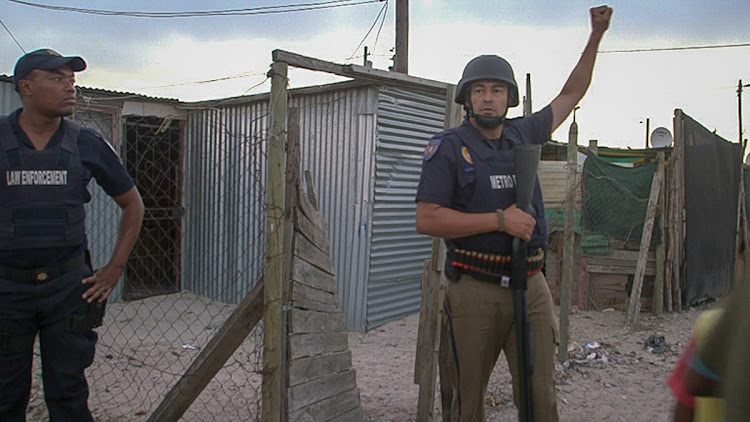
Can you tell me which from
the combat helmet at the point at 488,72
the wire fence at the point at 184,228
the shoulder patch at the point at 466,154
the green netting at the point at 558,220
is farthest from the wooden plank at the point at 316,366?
the green netting at the point at 558,220

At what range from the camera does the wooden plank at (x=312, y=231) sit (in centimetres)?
314

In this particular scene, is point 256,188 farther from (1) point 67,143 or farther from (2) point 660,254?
(1) point 67,143

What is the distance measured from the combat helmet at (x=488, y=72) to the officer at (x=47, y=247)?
177cm

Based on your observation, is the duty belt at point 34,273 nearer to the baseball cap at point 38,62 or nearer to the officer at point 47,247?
the officer at point 47,247

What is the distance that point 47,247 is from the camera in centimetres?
271

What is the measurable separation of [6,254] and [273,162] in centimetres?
123

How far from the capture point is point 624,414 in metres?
4.48

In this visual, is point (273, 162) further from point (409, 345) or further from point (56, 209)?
point (409, 345)

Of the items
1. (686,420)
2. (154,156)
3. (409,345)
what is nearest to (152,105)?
(154,156)

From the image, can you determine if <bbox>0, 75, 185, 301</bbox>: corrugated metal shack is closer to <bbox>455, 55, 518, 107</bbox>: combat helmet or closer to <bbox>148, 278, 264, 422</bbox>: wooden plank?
<bbox>148, 278, 264, 422</bbox>: wooden plank

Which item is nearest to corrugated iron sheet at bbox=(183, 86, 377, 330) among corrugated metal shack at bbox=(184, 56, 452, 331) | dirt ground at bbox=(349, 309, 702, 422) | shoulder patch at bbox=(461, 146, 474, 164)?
corrugated metal shack at bbox=(184, 56, 452, 331)

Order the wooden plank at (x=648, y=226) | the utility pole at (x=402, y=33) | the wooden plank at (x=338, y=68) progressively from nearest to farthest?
the wooden plank at (x=338, y=68) < the wooden plank at (x=648, y=226) < the utility pole at (x=402, y=33)

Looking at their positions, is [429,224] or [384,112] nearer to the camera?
[429,224]

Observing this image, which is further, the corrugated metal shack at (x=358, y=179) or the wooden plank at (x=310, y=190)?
the corrugated metal shack at (x=358, y=179)
